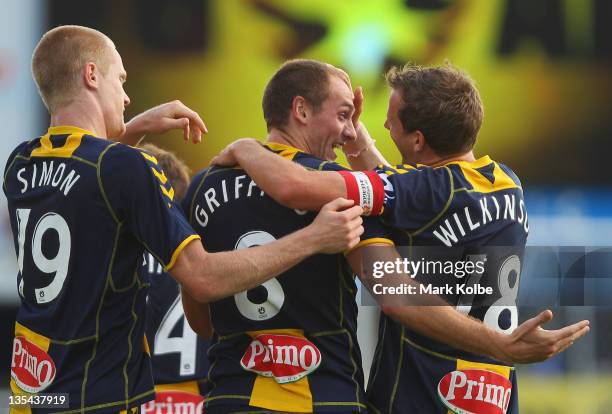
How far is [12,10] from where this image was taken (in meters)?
10.9

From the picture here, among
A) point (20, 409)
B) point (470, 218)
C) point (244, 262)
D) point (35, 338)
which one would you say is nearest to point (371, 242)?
point (470, 218)

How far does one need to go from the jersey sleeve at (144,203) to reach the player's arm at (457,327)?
2.14 feet

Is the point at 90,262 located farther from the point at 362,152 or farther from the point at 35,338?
the point at 362,152

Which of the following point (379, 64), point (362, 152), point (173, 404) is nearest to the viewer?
point (362, 152)

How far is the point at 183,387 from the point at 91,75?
1903 millimetres

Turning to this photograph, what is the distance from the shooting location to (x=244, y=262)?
12.0 ft

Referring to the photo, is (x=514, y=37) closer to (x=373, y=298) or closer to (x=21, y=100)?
(x=21, y=100)

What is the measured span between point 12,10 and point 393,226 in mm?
7959

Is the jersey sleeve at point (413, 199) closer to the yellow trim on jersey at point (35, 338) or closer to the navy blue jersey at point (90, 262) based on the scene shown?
the navy blue jersey at point (90, 262)

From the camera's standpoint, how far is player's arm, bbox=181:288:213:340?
13.9ft

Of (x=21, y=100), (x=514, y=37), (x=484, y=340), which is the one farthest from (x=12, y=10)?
(x=484, y=340)

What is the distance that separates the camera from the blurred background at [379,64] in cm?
1076

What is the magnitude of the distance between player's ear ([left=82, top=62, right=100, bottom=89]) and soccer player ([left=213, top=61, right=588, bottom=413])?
1.76 ft

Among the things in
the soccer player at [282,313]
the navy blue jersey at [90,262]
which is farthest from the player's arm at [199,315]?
the navy blue jersey at [90,262]
